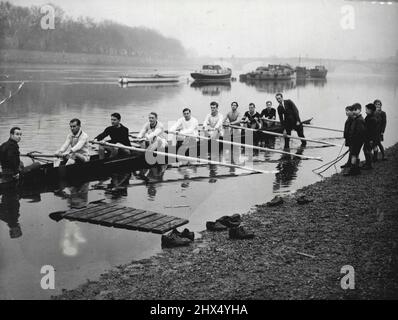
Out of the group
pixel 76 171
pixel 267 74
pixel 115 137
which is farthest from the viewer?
pixel 267 74

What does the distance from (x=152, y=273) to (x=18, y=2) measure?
109m

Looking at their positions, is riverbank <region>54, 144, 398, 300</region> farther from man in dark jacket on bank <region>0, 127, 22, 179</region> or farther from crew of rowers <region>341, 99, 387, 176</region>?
man in dark jacket on bank <region>0, 127, 22, 179</region>

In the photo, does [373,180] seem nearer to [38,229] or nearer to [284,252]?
[284,252]

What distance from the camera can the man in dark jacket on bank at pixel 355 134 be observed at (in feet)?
42.2

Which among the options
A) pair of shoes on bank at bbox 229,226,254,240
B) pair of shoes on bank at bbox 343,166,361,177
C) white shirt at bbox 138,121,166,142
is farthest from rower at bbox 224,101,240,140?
pair of shoes on bank at bbox 229,226,254,240

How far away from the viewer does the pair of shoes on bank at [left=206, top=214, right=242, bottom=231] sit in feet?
29.4

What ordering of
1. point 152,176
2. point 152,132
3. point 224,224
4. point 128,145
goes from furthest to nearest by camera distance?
1. point 152,132
2. point 128,145
3. point 152,176
4. point 224,224

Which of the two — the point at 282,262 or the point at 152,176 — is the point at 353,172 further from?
the point at 282,262

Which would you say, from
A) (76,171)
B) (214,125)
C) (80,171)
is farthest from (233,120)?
(76,171)

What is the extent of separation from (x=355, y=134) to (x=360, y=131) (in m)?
0.17

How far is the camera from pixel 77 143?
41.0 ft

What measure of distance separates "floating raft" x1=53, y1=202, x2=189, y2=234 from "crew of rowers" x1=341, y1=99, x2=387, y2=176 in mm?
6471

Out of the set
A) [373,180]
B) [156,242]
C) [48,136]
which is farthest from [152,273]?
[48,136]

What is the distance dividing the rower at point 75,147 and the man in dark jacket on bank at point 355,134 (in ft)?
26.0
